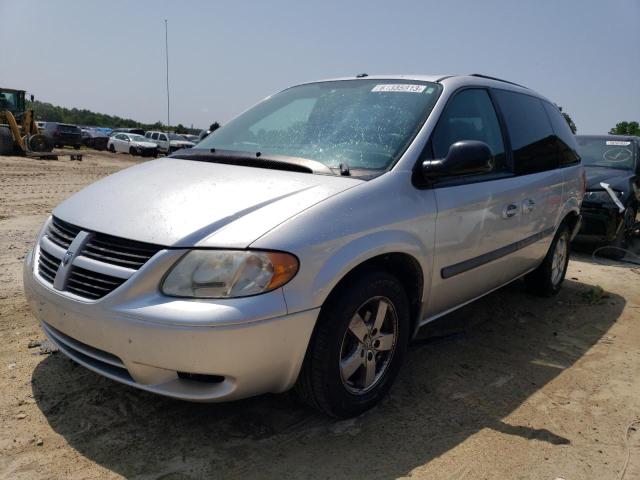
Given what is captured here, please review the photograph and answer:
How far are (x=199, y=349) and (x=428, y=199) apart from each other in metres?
1.46

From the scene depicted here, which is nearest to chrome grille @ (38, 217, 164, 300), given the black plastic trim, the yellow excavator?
the black plastic trim

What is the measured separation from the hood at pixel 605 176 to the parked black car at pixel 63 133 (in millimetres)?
26624

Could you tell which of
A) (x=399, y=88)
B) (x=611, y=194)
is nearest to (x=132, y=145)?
(x=611, y=194)

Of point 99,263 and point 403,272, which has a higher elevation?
point 99,263

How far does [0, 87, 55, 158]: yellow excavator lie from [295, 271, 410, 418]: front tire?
2090 cm

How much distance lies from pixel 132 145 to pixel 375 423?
30650 millimetres

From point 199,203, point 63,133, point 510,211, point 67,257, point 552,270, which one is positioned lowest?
point 552,270

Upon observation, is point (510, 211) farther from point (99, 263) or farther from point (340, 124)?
point (99, 263)

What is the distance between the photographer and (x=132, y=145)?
3081 centimetres

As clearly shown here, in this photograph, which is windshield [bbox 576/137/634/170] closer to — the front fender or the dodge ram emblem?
the front fender

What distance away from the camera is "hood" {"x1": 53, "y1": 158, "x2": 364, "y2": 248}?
7.54 ft

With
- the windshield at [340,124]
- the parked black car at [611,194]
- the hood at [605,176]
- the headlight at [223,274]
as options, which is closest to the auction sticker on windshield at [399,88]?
the windshield at [340,124]

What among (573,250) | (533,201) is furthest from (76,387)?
(573,250)

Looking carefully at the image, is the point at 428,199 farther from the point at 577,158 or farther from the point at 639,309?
the point at 639,309
